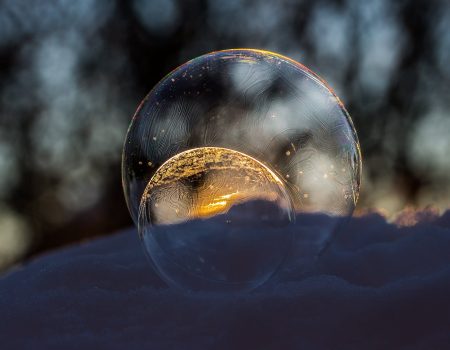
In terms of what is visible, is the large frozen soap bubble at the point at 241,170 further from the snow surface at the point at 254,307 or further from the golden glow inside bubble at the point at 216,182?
the snow surface at the point at 254,307

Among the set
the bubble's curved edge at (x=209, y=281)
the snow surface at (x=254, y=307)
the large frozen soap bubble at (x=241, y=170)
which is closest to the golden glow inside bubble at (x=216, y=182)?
the large frozen soap bubble at (x=241, y=170)

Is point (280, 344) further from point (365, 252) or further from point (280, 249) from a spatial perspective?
point (365, 252)

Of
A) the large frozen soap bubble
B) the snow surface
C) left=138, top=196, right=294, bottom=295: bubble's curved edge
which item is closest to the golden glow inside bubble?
the large frozen soap bubble

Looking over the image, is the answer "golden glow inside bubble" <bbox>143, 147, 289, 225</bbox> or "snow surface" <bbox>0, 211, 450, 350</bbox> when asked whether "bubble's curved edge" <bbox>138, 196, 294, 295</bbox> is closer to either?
"snow surface" <bbox>0, 211, 450, 350</bbox>

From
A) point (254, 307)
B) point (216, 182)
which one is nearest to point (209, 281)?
point (254, 307)

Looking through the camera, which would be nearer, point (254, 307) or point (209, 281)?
point (254, 307)

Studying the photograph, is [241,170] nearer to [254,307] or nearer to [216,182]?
[216,182]
